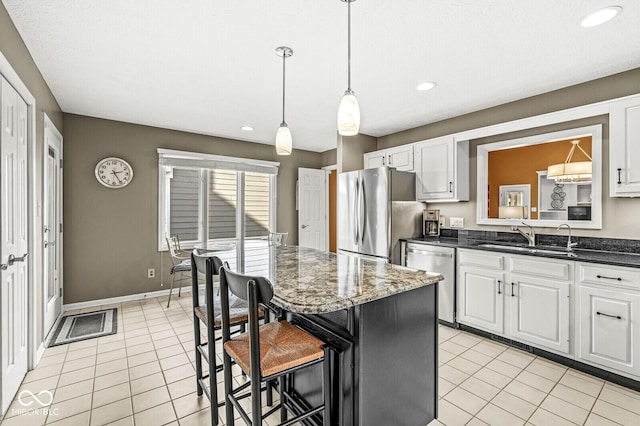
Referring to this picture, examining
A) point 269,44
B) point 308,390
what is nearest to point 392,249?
point 308,390

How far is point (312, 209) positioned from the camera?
19.9 ft

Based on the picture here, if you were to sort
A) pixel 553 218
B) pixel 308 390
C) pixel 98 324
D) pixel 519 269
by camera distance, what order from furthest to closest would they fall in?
1. pixel 98 324
2. pixel 553 218
3. pixel 519 269
4. pixel 308 390

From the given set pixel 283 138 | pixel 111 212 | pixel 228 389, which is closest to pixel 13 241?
pixel 228 389

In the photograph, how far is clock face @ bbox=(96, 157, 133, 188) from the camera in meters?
4.05

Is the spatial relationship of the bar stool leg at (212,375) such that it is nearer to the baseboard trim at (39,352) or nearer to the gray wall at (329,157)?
the baseboard trim at (39,352)

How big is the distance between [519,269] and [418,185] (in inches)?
62.3

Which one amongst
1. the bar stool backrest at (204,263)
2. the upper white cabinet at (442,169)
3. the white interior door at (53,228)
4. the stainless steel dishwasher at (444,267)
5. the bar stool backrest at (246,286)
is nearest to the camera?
the bar stool backrest at (246,286)

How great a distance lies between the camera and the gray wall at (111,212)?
3.89m

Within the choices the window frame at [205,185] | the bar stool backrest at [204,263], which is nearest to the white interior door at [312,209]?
the window frame at [205,185]

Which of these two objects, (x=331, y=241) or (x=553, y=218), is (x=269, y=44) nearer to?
(x=553, y=218)

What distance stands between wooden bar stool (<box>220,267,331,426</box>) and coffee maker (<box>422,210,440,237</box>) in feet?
9.64

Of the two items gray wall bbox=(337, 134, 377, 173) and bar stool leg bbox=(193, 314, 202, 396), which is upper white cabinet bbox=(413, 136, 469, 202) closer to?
gray wall bbox=(337, 134, 377, 173)

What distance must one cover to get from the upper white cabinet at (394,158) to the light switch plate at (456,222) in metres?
0.82

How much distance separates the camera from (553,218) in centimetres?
311
